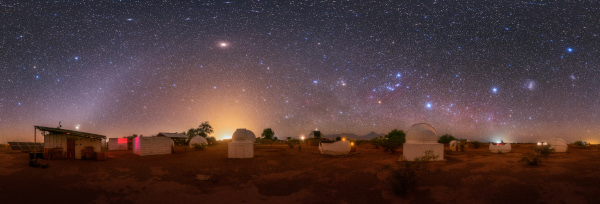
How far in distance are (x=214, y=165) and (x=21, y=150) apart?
82.1ft

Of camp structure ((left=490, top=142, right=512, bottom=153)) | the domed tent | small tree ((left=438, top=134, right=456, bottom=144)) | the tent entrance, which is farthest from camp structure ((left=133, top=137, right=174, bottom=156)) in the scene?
small tree ((left=438, top=134, right=456, bottom=144))

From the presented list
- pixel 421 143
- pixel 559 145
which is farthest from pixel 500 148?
pixel 421 143

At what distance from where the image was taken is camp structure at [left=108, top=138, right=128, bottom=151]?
35719 millimetres

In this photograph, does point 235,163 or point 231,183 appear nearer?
point 231,183

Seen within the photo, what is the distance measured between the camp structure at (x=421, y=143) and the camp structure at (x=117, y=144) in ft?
114

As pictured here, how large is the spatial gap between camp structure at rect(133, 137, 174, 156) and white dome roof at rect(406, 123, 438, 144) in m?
24.9

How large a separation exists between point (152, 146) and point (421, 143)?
26.3 meters

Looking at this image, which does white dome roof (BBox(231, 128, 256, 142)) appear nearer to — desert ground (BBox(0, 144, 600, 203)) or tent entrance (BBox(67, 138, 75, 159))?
desert ground (BBox(0, 144, 600, 203))

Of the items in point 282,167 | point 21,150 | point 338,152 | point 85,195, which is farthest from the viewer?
point 21,150

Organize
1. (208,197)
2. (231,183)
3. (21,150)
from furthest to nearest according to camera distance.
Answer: (21,150) < (231,183) < (208,197)

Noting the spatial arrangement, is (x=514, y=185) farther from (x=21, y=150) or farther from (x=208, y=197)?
(x=21, y=150)

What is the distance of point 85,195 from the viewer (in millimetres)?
12953

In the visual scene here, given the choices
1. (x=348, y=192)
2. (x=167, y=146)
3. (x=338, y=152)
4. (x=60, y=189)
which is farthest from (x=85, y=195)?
(x=338, y=152)

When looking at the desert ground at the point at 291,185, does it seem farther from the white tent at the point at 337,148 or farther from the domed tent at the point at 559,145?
the domed tent at the point at 559,145
